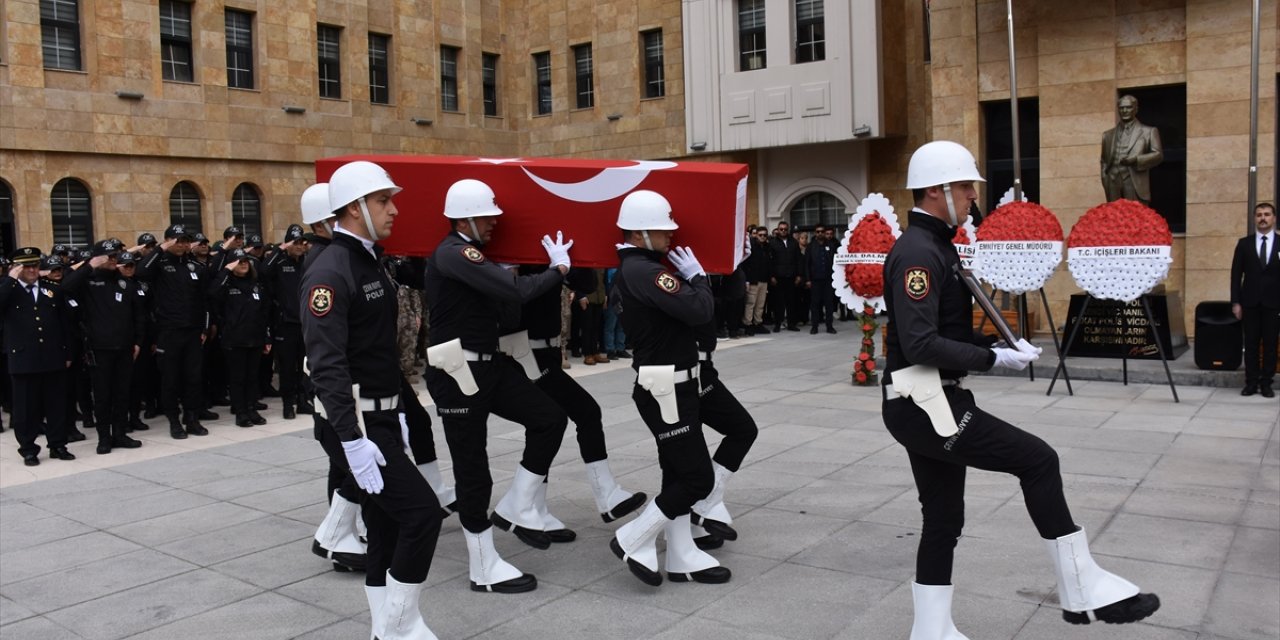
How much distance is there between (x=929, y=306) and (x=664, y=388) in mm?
1608

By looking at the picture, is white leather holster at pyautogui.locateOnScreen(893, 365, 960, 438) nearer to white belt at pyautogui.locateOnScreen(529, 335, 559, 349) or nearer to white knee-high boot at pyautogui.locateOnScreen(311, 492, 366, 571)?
white belt at pyautogui.locateOnScreen(529, 335, 559, 349)

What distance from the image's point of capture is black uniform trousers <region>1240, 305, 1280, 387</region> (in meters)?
10.7

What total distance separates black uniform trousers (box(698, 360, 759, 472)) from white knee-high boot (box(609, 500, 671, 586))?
766mm

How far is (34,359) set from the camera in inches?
374

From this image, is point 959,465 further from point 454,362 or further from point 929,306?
point 454,362

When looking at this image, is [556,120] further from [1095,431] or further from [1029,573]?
[1029,573]

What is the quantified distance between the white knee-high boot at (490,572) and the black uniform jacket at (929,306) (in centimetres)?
224

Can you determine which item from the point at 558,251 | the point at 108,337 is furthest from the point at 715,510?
the point at 108,337

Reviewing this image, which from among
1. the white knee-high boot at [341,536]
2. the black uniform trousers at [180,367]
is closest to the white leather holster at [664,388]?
the white knee-high boot at [341,536]

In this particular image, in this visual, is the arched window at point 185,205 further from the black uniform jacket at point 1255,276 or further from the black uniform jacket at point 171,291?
the black uniform jacket at point 1255,276

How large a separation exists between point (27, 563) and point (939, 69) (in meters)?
15.0

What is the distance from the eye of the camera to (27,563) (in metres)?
6.16

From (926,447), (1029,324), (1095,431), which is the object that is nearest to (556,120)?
(1029,324)

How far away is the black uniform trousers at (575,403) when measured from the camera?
635 cm
